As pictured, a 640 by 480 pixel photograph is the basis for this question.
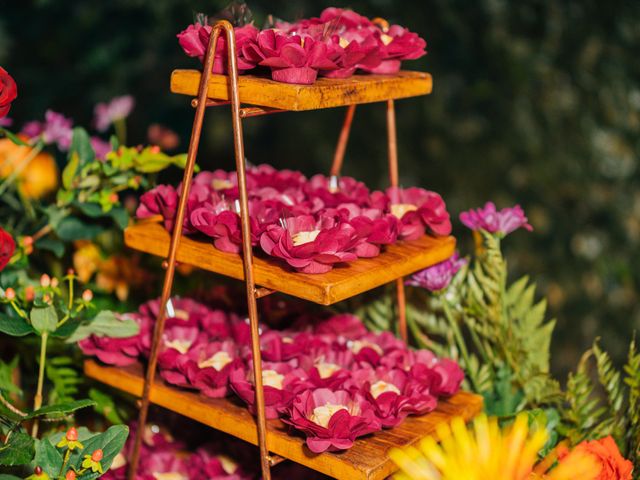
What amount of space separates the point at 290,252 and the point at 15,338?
2.04 ft

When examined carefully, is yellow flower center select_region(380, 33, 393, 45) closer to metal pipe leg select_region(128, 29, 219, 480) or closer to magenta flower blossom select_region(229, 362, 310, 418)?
metal pipe leg select_region(128, 29, 219, 480)

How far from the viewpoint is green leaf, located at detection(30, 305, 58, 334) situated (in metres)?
1.10

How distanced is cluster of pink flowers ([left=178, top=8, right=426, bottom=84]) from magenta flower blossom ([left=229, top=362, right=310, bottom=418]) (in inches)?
15.3

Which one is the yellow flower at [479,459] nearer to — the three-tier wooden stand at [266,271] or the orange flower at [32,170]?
the three-tier wooden stand at [266,271]

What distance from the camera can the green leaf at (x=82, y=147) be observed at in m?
1.42

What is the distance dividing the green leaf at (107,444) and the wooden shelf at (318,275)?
238 mm

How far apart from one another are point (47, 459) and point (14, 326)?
20 cm

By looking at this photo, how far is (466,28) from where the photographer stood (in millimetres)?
2436

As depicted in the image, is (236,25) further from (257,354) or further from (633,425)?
(633,425)

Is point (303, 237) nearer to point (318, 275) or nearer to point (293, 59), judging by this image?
point (318, 275)

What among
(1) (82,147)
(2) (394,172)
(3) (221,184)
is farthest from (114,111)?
(2) (394,172)

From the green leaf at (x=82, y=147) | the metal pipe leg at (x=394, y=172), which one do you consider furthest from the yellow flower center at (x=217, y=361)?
the green leaf at (x=82, y=147)

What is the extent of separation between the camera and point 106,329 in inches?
48.6

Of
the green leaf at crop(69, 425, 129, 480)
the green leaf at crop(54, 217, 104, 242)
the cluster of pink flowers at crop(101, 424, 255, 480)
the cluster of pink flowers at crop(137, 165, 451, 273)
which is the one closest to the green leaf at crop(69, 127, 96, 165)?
the green leaf at crop(54, 217, 104, 242)
